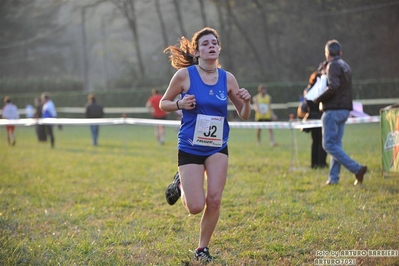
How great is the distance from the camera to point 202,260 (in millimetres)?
5129

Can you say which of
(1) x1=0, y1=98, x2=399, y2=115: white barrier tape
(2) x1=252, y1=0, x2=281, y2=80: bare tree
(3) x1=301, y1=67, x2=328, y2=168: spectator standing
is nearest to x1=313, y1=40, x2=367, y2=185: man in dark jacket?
(3) x1=301, y1=67, x2=328, y2=168: spectator standing

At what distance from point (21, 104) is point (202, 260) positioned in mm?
43742

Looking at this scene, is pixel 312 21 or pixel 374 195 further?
pixel 312 21

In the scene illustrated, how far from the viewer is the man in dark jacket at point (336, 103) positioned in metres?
8.60

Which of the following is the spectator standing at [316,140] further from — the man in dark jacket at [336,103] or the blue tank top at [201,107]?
the blue tank top at [201,107]

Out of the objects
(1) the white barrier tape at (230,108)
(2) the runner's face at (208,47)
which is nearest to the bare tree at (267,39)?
(1) the white barrier tape at (230,108)

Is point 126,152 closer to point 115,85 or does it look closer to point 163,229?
point 163,229

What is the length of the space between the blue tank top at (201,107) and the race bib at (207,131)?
0.04m

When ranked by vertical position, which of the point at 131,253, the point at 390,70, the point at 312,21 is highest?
the point at 312,21

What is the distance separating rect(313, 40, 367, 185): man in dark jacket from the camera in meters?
8.60

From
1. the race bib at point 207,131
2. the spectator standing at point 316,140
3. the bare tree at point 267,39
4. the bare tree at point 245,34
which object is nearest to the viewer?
the race bib at point 207,131

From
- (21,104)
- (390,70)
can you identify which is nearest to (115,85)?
(21,104)

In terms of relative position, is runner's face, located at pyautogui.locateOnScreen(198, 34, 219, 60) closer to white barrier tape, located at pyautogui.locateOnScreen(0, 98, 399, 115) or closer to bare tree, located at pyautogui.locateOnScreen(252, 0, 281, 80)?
white barrier tape, located at pyautogui.locateOnScreen(0, 98, 399, 115)

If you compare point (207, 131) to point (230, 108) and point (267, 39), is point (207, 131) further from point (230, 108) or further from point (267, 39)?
point (267, 39)
